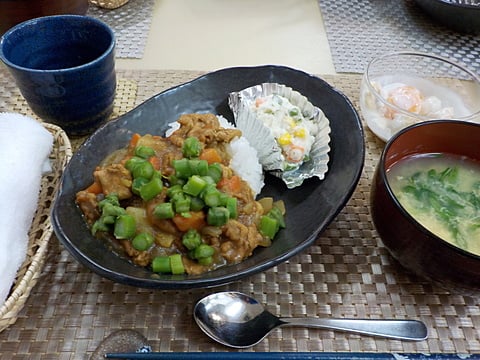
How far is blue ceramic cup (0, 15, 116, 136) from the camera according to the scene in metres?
1.59

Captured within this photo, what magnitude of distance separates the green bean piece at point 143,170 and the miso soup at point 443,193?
0.74 meters

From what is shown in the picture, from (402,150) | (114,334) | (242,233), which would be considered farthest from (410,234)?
(114,334)

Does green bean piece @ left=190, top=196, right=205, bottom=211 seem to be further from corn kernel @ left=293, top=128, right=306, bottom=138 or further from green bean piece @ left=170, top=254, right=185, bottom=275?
corn kernel @ left=293, top=128, right=306, bottom=138

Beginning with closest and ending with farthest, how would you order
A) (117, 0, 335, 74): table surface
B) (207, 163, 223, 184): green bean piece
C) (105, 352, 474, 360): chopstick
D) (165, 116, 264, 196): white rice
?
(105, 352, 474, 360): chopstick, (207, 163, 223, 184): green bean piece, (165, 116, 264, 196): white rice, (117, 0, 335, 74): table surface

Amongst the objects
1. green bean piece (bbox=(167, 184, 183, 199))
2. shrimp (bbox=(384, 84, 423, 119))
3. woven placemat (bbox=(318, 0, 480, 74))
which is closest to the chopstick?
green bean piece (bbox=(167, 184, 183, 199))

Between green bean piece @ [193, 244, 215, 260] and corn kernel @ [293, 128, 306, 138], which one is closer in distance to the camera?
green bean piece @ [193, 244, 215, 260]

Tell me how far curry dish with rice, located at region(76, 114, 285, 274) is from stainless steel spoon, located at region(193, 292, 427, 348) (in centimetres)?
11

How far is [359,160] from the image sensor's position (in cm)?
147

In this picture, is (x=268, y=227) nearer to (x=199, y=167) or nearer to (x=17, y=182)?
(x=199, y=167)

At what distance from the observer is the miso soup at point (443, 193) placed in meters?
1.28

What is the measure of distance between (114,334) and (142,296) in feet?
0.45

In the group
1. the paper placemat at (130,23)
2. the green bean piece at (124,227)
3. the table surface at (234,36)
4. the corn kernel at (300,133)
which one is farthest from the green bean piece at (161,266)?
the paper placemat at (130,23)

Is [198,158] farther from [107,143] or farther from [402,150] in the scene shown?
[402,150]

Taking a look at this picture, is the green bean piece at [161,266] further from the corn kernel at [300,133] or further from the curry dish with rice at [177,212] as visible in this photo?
the corn kernel at [300,133]
